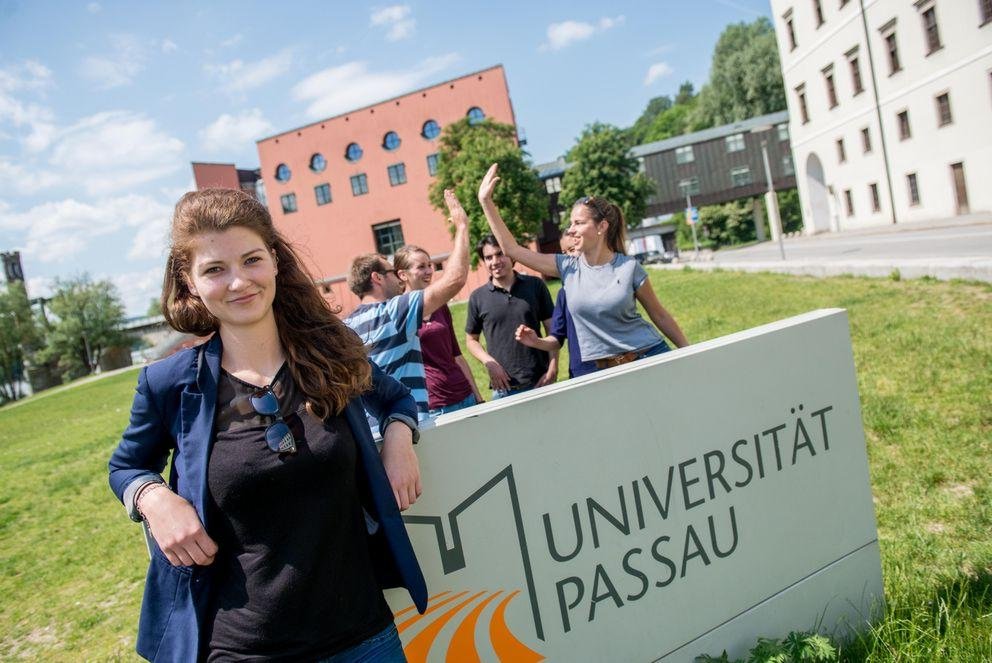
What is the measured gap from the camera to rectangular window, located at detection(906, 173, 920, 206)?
1088 inches

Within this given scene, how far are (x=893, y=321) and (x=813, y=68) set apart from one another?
30177 mm

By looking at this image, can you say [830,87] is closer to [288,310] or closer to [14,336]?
[288,310]

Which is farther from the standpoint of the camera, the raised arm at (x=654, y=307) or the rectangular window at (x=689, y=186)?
the rectangular window at (x=689, y=186)

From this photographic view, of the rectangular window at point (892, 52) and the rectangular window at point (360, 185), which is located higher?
the rectangular window at point (360, 185)

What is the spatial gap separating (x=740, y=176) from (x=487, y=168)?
79.8 feet

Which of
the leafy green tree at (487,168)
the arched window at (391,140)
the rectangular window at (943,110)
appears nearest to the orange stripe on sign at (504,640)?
the rectangular window at (943,110)

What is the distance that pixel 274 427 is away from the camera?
165cm

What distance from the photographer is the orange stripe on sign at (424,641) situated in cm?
223

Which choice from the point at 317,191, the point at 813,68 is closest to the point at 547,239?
the point at 317,191

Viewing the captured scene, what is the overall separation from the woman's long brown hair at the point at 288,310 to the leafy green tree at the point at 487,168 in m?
41.8

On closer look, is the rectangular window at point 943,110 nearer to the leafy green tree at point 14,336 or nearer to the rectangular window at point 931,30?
the rectangular window at point 931,30

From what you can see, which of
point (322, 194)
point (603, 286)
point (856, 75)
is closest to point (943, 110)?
point (856, 75)

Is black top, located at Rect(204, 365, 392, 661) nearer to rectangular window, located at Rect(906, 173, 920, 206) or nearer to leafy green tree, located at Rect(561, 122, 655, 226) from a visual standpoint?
rectangular window, located at Rect(906, 173, 920, 206)

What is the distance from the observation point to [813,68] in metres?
33.8
